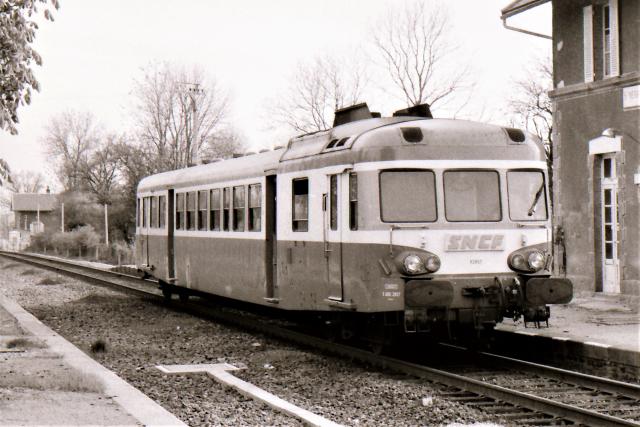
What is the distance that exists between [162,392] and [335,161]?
3.56 meters

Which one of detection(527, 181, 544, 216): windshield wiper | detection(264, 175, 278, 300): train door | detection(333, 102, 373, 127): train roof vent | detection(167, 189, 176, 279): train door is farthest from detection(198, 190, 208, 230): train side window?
detection(527, 181, 544, 216): windshield wiper

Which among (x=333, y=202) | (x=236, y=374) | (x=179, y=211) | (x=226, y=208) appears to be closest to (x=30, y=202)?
(x=179, y=211)

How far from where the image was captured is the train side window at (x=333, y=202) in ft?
35.3

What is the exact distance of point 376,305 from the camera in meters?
9.87

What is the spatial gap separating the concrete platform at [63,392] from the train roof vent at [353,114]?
4.68m

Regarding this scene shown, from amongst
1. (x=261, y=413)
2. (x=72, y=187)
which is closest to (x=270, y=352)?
(x=261, y=413)

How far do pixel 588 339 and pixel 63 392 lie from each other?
648cm

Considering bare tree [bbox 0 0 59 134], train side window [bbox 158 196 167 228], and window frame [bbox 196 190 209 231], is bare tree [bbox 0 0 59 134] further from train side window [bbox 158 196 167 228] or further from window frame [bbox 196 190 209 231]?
train side window [bbox 158 196 167 228]

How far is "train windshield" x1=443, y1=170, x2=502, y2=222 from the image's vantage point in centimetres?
1034

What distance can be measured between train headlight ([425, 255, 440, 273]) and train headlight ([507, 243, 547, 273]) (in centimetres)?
99

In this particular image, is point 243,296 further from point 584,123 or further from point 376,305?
point 584,123

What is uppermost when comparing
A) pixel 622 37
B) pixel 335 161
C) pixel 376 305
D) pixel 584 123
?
pixel 622 37

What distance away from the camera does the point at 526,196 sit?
35.1 feet

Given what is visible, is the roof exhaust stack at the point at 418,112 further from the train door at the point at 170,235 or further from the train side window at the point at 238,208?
the train door at the point at 170,235
